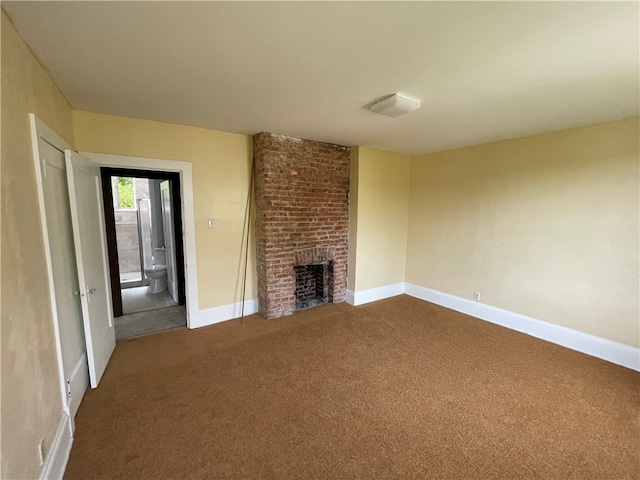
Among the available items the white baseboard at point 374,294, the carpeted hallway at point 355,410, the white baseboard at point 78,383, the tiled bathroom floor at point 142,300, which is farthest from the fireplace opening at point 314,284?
the white baseboard at point 78,383

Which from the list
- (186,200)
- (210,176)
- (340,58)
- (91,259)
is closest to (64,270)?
(91,259)

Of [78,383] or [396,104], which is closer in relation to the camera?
[78,383]

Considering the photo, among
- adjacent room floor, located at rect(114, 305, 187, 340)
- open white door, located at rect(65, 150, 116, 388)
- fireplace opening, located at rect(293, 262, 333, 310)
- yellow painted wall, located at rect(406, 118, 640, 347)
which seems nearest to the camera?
open white door, located at rect(65, 150, 116, 388)

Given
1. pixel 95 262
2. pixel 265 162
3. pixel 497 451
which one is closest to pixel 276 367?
pixel 497 451

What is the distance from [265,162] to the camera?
11.4ft

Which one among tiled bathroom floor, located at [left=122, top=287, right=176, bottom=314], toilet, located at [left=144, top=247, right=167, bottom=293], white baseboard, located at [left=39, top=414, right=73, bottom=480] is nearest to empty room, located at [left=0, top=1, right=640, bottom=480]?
white baseboard, located at [left=39, top=414, right=73, bottom=480]

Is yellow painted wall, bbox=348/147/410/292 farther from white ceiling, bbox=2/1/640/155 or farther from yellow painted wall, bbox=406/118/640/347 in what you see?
white ceiling, bbox=2/1/640/155

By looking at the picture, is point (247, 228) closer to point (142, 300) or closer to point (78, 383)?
point (78, 383)

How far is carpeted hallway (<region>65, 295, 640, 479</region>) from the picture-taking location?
1626mm

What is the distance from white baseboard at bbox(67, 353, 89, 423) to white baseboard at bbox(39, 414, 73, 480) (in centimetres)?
16

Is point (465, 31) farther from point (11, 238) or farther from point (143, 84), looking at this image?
point (11, 238)

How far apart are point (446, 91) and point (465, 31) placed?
2.47 ft

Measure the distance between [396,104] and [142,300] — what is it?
16.0 ft

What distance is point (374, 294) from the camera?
15.0 ft
